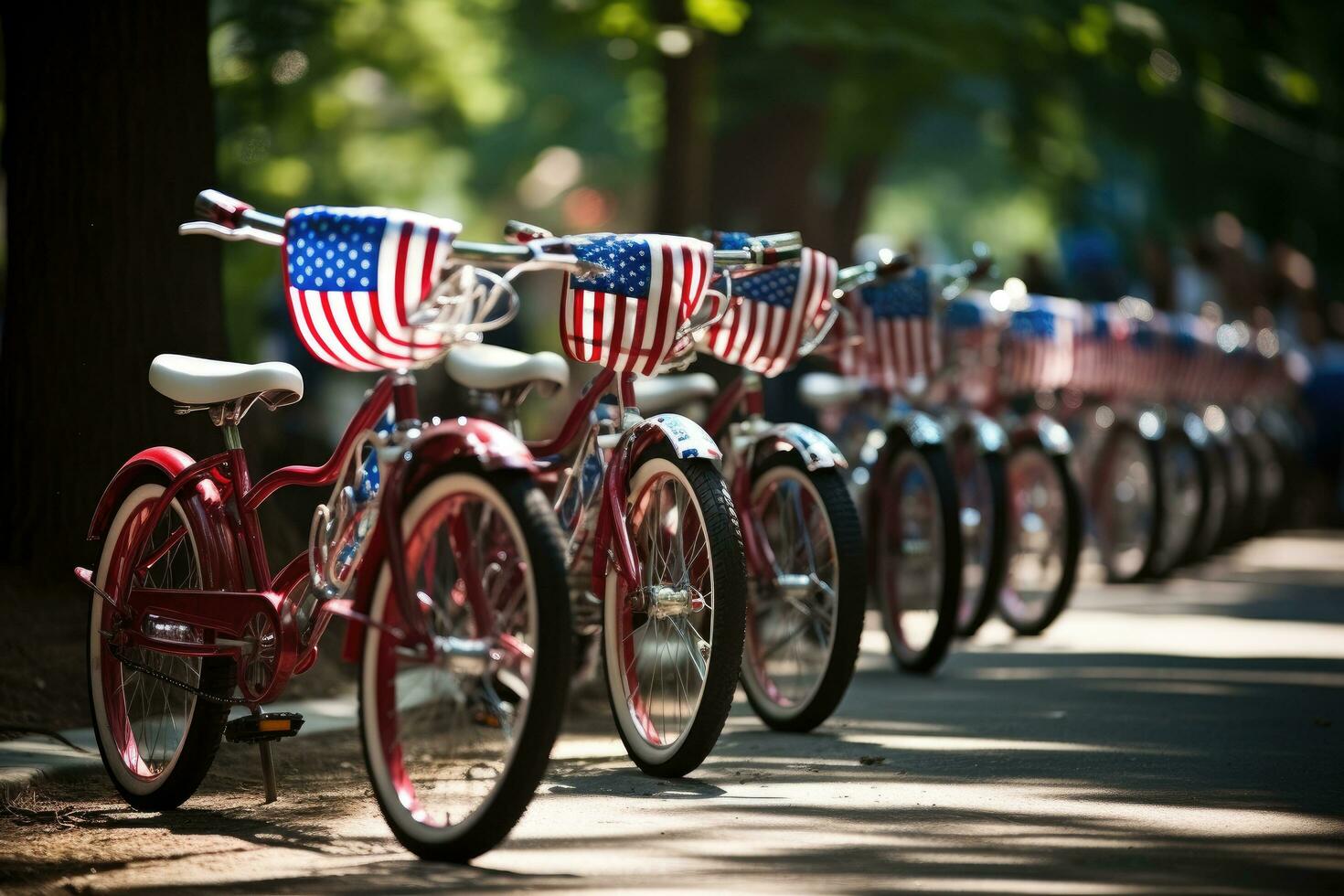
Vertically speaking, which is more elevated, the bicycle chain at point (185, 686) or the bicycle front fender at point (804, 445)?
the bicycle front fender at point (804, 445)

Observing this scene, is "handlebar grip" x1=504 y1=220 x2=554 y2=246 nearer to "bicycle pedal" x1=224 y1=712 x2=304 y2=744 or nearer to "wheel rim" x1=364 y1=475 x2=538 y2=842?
"wheel rim" x1=364 y1=475 x2=538 y2=842

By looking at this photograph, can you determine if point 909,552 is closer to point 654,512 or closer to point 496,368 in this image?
point 496,368

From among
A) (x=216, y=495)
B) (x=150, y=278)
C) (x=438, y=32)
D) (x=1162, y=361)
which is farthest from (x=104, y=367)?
(x=438, y=32)

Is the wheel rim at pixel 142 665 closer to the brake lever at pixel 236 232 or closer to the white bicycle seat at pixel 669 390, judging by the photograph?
the brake lever at pixel 236 232

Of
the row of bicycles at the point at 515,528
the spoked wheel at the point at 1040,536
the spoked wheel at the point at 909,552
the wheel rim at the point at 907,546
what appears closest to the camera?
the row of bicycles at the point at 515,528

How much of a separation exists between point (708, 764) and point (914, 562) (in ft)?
8.68

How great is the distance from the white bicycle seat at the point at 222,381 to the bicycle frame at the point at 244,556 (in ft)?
0.50

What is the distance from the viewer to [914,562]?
8867mm

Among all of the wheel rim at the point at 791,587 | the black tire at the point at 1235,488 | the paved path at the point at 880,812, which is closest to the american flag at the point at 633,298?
the wheel rim at the point at 791,587

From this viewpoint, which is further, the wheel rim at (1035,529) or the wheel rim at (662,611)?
the wheel rim at (1035,529)

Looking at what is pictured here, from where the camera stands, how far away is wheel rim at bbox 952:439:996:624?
30.3 ft

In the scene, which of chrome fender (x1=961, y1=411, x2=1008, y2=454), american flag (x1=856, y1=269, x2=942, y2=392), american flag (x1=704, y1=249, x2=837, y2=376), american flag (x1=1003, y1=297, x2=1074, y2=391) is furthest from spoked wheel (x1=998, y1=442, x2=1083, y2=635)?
american flag (x1=704, y1=249, x2=837, y2=376)

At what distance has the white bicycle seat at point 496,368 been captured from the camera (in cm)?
670

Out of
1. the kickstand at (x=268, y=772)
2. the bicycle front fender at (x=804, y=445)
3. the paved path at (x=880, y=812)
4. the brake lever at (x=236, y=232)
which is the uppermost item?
the brake lever at (x=236, y=232)
